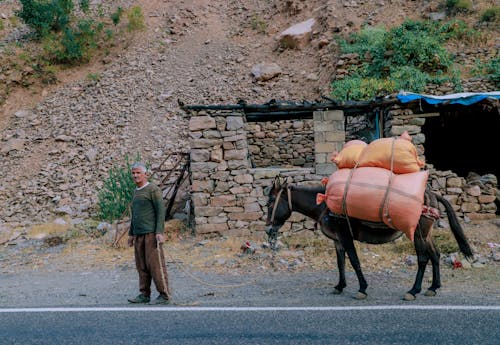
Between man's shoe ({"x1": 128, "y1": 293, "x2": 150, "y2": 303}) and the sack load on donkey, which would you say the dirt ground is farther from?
the sack load on donkey

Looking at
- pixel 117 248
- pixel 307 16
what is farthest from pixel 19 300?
pixel 307 16

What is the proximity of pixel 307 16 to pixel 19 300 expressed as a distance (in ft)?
64.8

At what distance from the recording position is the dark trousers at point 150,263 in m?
4.76

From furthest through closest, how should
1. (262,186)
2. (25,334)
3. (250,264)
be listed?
(262,186), (250,264), (25,334)

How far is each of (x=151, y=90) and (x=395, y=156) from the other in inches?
613

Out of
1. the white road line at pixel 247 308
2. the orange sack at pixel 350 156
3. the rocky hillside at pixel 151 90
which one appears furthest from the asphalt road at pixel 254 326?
the rocky hillside at pixel 151 90

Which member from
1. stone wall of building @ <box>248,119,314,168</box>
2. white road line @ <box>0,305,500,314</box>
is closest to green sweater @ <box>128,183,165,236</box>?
white road line @ <box>0,305,500,314</box>

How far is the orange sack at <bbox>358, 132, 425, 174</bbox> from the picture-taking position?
475 centimetres

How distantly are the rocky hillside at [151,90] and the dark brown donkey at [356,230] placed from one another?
28.0 ft

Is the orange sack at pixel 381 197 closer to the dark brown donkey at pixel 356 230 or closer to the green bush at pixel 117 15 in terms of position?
the dark brown donkey at pixel 356 230

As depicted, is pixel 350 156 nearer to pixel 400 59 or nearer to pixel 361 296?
pixel 361 296

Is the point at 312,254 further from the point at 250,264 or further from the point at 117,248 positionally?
the point at 117,248

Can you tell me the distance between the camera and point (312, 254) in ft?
25.4

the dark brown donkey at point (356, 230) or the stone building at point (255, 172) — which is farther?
the stone building at point (255, 172)
